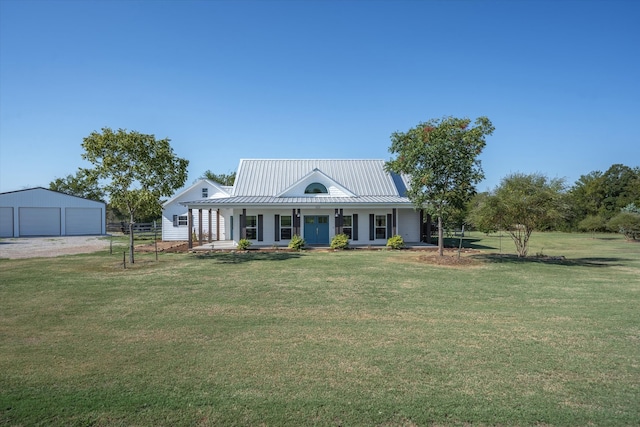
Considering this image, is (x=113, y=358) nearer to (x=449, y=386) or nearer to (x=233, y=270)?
(x=449, y=386)

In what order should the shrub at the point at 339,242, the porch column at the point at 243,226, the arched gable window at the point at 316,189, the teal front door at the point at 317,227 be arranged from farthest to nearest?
1. the arched gable window at the point at 316,189
2. the teal front door at the point at 317,227
3. the porch column at the point at 243,226
4. the shrub at the point at 339,242

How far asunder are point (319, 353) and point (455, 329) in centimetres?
→ 283

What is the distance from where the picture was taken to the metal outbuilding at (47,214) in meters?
38.5

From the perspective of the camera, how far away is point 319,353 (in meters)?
6.09

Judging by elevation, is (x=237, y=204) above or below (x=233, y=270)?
above

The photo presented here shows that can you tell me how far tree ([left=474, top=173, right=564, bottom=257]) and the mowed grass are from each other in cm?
609

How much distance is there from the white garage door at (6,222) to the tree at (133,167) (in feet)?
97.9

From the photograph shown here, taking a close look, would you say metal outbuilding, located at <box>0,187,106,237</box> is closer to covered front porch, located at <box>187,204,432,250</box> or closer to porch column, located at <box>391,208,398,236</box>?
covered front porch, located at <box>187,204,432,250</box>

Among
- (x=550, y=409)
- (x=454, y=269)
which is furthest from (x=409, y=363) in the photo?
(x=454, y=269)

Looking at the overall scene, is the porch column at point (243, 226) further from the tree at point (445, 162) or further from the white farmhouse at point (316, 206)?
the tree at point (445, 162)

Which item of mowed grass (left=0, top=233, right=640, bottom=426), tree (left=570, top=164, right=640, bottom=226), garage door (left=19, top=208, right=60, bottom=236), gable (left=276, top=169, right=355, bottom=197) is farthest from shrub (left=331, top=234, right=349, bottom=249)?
tree (left=570, top=164, right=640, bottom=226)

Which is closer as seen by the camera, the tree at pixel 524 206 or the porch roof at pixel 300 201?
the tree at pixel 524 206

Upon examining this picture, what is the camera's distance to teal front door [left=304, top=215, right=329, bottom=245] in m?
26.1

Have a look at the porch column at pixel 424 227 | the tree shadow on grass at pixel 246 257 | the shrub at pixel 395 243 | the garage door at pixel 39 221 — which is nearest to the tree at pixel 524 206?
the shrub at pixel 395 243
